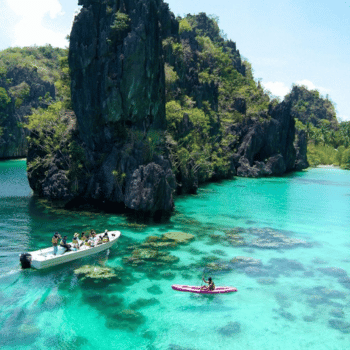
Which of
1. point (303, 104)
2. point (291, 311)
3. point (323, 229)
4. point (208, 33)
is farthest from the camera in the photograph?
point (303, 104)

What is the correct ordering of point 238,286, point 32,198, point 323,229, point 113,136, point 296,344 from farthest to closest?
point 32,198
point 113,136
point 323,229
point 238,286
point 296,344

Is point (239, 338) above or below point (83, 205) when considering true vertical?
below

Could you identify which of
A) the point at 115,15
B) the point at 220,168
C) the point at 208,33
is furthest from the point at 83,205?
the point at 208,33

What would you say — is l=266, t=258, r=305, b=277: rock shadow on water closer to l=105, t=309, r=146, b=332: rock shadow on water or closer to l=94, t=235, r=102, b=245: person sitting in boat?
l=105, t=309, r=146, b=332: rock shadow on water

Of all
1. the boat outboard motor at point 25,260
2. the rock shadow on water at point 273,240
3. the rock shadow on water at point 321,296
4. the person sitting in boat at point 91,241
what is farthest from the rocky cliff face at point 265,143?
the boat outboard motor at point 25,260

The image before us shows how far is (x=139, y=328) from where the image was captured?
17750 millimetres

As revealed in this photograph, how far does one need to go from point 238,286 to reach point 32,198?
3426 cm

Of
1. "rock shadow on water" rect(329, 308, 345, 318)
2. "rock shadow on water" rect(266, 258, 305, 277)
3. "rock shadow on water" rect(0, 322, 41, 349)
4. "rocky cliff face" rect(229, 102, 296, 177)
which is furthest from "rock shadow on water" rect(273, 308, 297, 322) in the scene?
"rocky cliff face" rect(229, 102, 296, 177)

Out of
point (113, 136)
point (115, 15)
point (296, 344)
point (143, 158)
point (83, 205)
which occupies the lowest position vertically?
point (296, 344)

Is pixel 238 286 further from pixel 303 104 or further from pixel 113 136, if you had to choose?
pixel 303 104

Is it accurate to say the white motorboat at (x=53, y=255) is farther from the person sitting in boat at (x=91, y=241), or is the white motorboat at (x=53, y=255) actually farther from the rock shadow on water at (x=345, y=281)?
the rock shadow on water at (x=345, y=281)

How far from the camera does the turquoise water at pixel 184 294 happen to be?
17250 mm

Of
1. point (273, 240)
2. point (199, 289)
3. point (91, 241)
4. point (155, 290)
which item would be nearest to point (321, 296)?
point (199, 289)

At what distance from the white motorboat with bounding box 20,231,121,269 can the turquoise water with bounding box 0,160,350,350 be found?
22.9 inches
